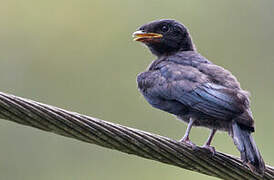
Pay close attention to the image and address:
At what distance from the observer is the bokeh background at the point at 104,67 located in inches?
436

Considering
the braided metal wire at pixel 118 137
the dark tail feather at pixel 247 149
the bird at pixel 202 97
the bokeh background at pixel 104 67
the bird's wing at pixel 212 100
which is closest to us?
the braided metal wire at pixel 118 137

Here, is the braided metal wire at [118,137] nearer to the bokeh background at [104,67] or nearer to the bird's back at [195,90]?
the bird's back at [195,90]

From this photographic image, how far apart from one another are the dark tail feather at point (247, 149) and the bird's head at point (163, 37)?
2.37m

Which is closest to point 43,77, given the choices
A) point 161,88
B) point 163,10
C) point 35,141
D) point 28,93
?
point 28,93

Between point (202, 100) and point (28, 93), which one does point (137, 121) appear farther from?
point (202, 100)

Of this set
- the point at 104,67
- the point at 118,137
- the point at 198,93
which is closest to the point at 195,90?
the point at 198,93

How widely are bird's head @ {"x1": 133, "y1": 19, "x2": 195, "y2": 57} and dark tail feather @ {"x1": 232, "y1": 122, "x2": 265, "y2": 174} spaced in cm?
237

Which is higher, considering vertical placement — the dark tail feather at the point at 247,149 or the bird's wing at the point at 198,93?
the bird's wing at the point at 198,93

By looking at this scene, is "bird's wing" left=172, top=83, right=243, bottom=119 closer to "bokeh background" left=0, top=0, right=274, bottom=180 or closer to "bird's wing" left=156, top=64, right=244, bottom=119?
"bird's wing" left=156, top=64, right=244, bottom=119

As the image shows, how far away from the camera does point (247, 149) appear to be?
19.5ft

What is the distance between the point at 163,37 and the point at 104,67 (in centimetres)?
476

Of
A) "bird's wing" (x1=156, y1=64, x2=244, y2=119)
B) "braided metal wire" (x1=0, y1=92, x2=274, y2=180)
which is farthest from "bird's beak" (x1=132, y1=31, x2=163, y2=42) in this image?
"braided metal wire" (x1=0, y1=92, x2=274, y2=180)

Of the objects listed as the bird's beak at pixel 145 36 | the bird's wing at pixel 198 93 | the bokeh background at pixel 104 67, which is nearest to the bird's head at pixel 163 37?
the bird's beak at pixel 145 36

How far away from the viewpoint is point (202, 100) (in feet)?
21.4
